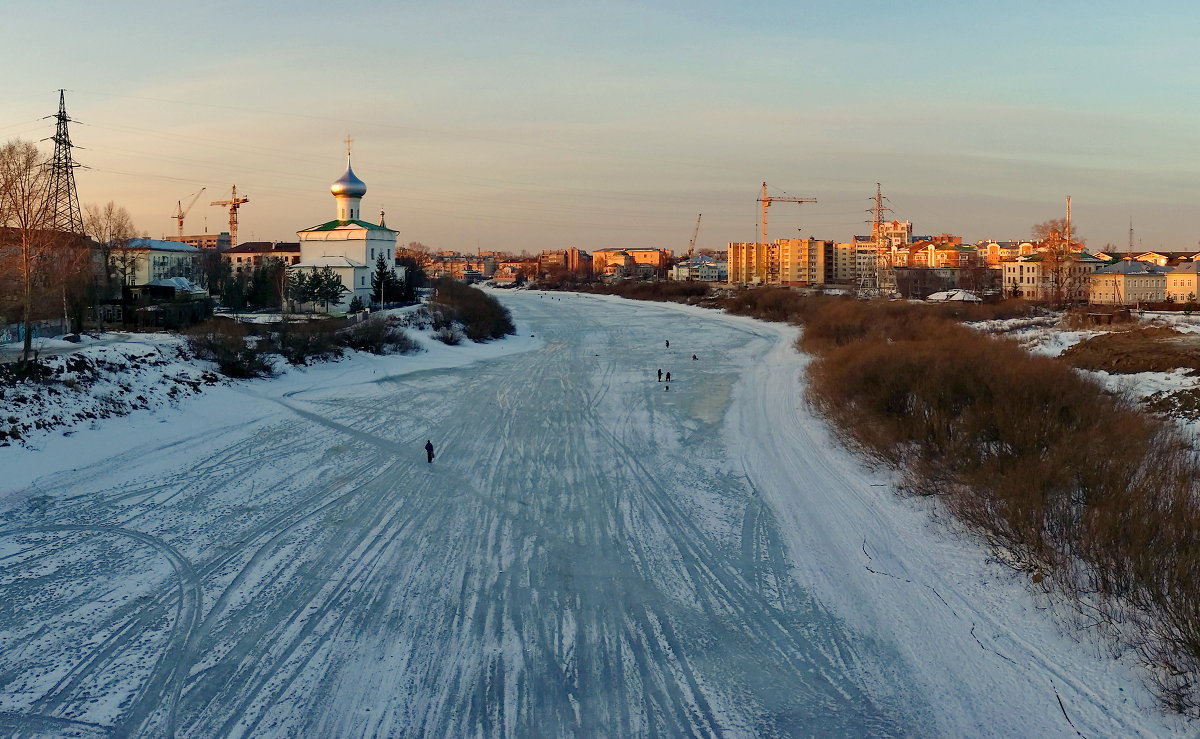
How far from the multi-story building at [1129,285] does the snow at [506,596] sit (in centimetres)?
5426

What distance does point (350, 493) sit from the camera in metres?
13.5

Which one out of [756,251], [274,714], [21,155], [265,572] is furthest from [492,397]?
[756,251]

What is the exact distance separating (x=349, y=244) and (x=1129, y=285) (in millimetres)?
52796

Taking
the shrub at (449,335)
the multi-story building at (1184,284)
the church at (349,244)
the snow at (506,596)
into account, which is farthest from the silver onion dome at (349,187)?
the multi-story building at (1184,284)

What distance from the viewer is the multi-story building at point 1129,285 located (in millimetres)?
60469

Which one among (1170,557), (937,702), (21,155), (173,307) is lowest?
(937,702)

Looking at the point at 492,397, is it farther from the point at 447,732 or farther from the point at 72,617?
the point at 447,732

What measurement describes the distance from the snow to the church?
28.5 m

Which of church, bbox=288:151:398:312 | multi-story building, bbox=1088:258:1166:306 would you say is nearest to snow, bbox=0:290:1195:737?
church, bbox=288:151:398:312

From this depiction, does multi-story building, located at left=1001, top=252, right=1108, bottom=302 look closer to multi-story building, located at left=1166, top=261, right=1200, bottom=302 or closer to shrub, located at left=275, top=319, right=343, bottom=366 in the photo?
multi-story building, located at left=1166, top=261, right=1200, bottom=302

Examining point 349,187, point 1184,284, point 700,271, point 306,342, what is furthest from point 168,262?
point 700,271

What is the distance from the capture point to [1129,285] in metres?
60.7

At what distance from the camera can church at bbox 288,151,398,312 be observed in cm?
4575

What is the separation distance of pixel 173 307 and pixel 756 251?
116 m
